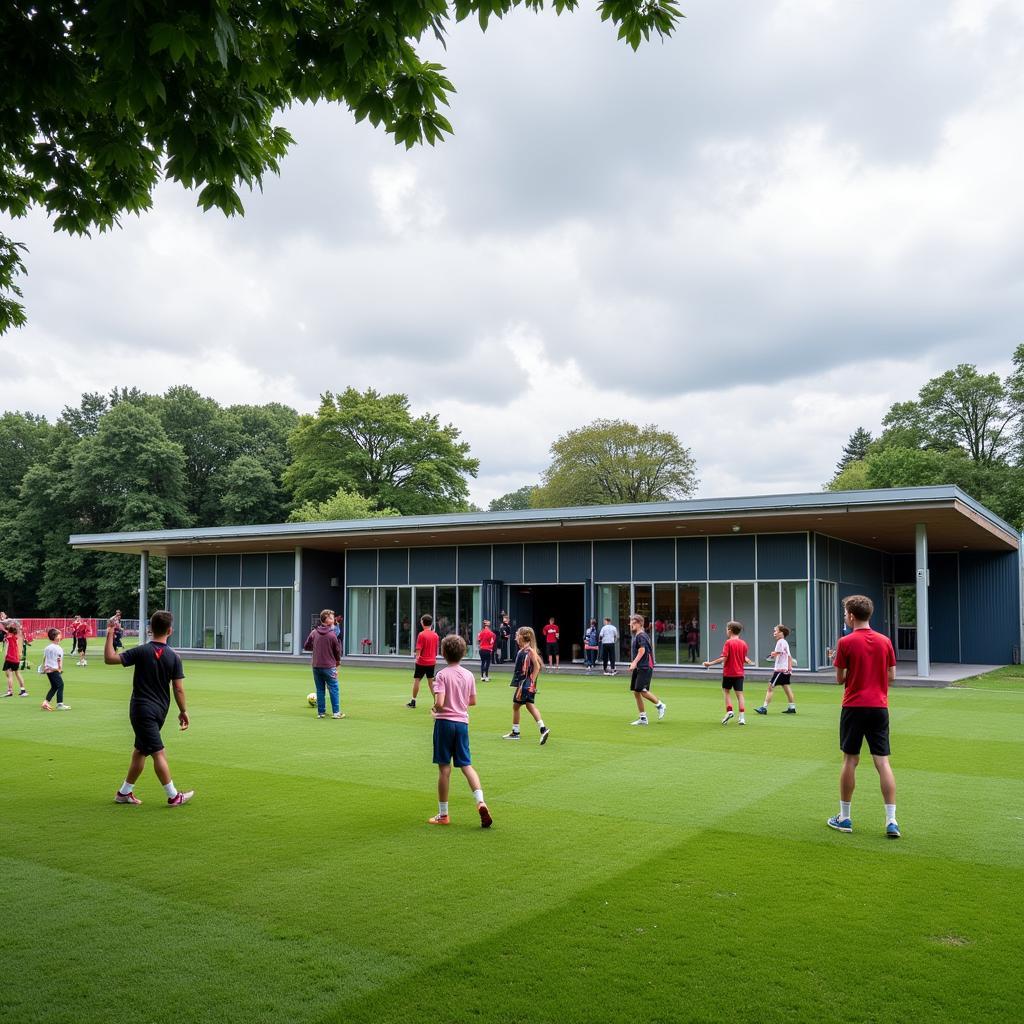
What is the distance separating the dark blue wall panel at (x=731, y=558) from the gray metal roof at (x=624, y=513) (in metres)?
3.17

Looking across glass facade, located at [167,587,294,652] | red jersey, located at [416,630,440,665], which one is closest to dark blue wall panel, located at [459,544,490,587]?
glass facade, located at [167,587,294,652]

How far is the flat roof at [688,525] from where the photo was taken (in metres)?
22.9

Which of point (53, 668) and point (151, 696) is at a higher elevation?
point (151, 696)

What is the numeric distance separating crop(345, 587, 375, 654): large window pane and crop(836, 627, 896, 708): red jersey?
93.2 ft

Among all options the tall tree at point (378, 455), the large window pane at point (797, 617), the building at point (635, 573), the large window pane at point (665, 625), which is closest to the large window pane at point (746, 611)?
the building at point (635, 573)

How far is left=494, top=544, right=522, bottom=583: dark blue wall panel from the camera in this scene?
3167cm

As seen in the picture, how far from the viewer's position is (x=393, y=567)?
34.3 metres

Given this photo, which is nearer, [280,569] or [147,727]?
[147,727]

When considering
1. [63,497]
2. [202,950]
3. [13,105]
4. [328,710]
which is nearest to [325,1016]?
[202,950]

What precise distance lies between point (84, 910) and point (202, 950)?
3.61 ft

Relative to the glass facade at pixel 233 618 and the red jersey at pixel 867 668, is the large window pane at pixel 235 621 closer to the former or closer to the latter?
the glass facade at pixel 233 618

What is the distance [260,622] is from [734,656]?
26.6m

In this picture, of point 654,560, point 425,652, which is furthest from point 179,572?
point 425,652

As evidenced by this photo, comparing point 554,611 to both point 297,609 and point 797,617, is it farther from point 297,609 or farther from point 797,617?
point 797,617
